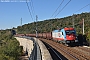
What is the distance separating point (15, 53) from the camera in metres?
59.3

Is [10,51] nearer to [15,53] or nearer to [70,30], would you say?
[15,53]

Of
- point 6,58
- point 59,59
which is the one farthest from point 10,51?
point 59,59

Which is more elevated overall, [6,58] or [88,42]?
[88,42]

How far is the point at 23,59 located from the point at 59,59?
37666 mm

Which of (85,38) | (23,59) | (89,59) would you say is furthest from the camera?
(23,59)

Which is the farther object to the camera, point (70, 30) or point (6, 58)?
point (6, 58)

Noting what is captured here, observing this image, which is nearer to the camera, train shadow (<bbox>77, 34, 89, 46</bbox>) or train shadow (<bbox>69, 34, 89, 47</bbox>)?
train shadow (<bbox>69, 34, 89, 47</bbox>)

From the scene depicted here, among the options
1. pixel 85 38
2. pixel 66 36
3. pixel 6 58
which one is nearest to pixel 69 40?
pixel 66 36

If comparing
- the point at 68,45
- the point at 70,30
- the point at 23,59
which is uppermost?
the point at 70,30

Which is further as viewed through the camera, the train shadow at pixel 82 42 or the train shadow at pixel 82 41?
the train shadow at pixel 82 41

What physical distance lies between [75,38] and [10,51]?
2904 centimetres

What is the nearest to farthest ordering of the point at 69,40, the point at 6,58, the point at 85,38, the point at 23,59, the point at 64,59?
the point at 64,59 < the point at 69,40 < the point at 85,38 < the point at 6,58 < the point at 23,59

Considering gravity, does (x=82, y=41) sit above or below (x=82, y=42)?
above

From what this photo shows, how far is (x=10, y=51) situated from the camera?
6069 cm
